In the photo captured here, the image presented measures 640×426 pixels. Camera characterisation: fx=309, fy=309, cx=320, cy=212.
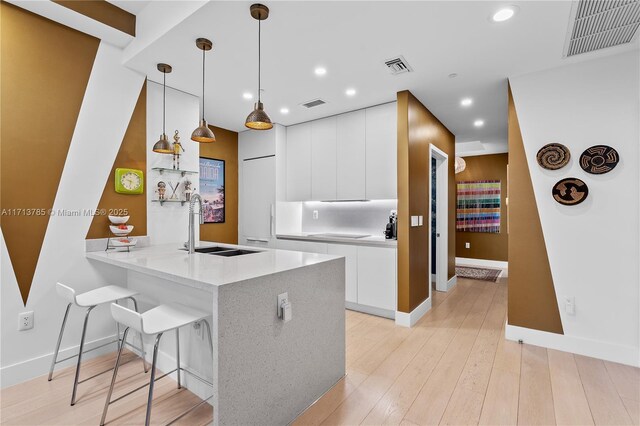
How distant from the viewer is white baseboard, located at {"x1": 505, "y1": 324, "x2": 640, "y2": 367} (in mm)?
2588

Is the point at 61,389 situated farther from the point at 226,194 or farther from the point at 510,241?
the point at 510,241

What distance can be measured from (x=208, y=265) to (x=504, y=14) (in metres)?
2.61

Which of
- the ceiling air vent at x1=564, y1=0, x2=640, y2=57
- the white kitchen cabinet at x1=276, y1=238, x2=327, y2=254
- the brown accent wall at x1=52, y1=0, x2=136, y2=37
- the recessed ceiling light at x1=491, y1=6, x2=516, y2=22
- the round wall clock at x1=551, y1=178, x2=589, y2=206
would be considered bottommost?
the white kitchen cabinet at x1=276, y1=238, x2=327, y2=254

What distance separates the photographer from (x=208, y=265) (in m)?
1.99

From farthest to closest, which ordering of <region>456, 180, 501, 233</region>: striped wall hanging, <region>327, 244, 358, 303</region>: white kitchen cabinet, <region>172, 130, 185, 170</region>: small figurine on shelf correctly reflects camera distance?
<region>456, 180, 501, 233</region>: striped wall hanging, <region>327, 244, 358, 303</region>: white kitchen cabinet, <region>172, 130, 185, 170</region>: small figurine on shelf

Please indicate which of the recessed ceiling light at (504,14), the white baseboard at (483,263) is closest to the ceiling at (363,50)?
the recessed ceiling light at (504,14)

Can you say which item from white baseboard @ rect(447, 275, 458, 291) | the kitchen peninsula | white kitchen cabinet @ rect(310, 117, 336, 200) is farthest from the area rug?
the kitchen peninsula

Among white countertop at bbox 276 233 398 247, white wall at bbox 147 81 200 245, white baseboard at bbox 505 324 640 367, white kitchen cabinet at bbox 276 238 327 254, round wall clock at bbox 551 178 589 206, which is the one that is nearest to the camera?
white baseboard at bbox 505 324 640 367

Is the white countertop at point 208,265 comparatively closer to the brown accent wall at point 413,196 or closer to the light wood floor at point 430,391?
the light wood floor at point 430,391

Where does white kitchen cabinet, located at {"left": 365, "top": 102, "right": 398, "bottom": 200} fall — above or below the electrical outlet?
above

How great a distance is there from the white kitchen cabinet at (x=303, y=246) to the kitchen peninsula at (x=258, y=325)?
1714 millimetres

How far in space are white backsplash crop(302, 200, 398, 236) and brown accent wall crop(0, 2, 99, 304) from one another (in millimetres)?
3235

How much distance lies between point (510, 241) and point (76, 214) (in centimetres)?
403

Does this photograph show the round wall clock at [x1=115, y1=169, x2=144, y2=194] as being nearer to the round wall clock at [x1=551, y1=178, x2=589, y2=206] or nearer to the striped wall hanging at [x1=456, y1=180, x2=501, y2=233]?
the round wall clock at [x1=551, y1=178, x2=589, y2=206]
